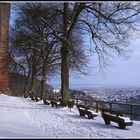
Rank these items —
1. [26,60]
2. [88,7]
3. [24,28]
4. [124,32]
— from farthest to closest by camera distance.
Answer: [26,60]
[24,28]
[124,32]
[88,7]

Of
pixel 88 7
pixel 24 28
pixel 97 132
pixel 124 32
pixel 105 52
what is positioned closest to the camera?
pixel 97 132

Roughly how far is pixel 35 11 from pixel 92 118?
11590mm

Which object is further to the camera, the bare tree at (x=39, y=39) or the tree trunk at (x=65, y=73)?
the bare tree at (x=39, y=39)

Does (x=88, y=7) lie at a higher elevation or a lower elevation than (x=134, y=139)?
higher

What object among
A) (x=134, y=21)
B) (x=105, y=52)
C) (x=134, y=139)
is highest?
(x=134, y=21)

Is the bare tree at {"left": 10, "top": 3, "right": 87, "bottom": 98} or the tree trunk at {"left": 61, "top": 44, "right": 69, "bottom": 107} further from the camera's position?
the bare tree at {"left": 10, "top": 3, "right": 87, "bottom": 98}

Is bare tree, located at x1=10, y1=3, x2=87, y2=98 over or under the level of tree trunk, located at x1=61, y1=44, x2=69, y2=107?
over

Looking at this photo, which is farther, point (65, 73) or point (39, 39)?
point (39, 39)

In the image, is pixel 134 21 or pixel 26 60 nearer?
pixel 134 21

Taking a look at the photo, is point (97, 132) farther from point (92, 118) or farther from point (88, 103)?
point (88, 103)

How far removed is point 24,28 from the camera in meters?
36.2

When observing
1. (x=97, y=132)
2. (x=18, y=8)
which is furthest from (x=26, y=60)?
(x=97, y=132)

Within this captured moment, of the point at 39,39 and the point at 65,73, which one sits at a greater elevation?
the point at 39,39

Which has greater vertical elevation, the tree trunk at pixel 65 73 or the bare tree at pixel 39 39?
the bare tree at pixel 39 39
